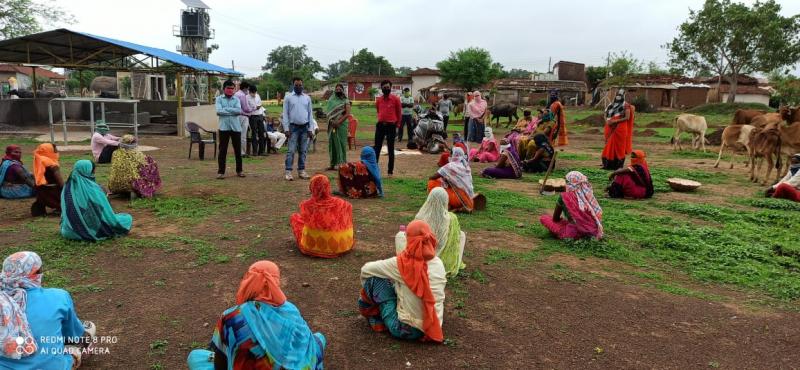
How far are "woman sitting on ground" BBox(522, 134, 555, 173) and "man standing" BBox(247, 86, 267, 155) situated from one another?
621cm

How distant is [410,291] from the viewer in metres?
3.37

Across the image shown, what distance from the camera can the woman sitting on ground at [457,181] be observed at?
6.85 meters

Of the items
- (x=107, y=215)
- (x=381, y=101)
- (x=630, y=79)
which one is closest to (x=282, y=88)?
(x=630, y=79)

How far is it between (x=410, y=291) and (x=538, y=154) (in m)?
7.92

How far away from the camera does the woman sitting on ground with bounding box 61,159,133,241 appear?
205 inches

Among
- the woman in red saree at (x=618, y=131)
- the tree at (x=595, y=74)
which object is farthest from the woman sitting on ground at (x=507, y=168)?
the tree at (x=595, y=74)

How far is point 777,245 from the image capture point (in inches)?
227

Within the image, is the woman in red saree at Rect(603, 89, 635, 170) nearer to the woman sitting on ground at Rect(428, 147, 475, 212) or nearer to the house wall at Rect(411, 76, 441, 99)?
the woman sitting on ground at Rect(428, 147, 475, 212)

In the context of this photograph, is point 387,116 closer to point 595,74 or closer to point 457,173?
point 457,173

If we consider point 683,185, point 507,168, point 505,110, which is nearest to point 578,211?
point 683,185

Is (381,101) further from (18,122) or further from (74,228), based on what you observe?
(18,122)

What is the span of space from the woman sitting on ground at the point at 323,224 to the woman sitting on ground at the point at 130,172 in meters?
3.45

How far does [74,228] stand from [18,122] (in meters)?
16.8

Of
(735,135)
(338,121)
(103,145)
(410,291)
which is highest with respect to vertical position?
(338,121)
